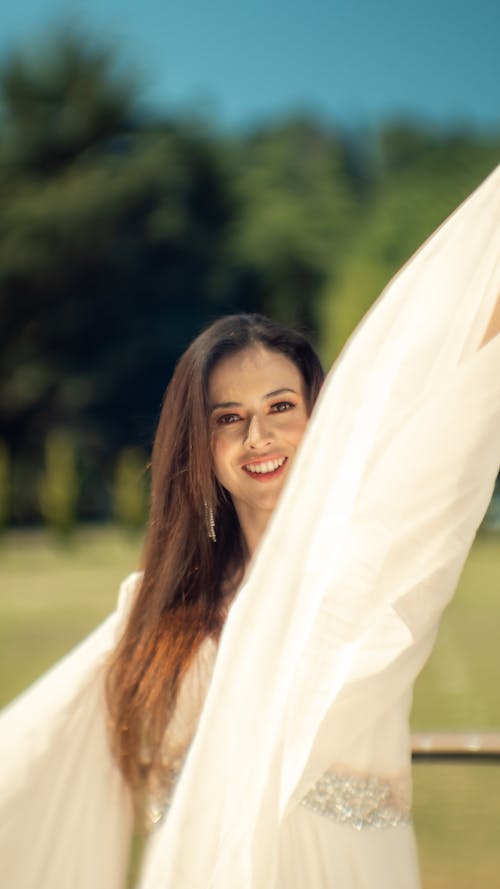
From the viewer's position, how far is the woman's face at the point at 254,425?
156 centimetres

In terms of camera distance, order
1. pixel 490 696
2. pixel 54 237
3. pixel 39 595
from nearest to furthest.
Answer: pixel 490 696 < pixel 39 595 < pixel 54 237

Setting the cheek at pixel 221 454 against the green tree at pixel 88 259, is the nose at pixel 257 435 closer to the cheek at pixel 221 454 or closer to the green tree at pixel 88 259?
the cheek at pixel 221 454

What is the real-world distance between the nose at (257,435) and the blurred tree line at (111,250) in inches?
693

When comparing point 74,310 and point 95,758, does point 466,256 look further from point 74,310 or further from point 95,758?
point 74,310

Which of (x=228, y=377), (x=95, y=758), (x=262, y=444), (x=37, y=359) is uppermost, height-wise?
(x=37, y=359)

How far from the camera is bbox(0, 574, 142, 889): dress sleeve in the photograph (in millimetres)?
1466

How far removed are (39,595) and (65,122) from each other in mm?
13856

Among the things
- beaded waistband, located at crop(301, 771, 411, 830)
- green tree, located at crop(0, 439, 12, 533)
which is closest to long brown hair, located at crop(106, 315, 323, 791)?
beaded waistband, located at crop(301, 771, 411, 830)

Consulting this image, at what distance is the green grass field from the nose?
191cm

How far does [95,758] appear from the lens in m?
1.55

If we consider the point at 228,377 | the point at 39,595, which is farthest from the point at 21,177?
the point at 228,377

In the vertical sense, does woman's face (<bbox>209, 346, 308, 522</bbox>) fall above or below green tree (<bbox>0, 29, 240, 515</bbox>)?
below

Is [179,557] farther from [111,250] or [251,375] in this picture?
[111,250]

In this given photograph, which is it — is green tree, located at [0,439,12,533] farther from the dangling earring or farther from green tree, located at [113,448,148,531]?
the dangling earring
